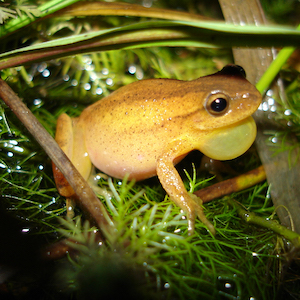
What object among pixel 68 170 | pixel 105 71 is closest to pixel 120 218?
pixel 68 170

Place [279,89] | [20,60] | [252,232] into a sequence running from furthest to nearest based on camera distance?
[279,89]
[252,232]
[20,60]

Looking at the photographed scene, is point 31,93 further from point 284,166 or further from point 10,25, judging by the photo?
point 284,166

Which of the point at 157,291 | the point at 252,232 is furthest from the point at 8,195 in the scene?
the point at 252,232

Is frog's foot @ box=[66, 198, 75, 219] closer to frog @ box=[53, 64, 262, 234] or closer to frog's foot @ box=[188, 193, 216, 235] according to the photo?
frog @ box=[53, 64, 262, 234]

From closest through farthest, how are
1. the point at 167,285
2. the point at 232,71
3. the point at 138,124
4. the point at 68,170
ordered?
the point at 167,285
the point at 68,170
the point at 232,71
the point at 138,124

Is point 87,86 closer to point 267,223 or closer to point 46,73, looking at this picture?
point 46,73

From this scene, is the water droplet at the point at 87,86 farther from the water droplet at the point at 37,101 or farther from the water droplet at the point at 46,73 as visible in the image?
the water droplet at the point at 37,101
